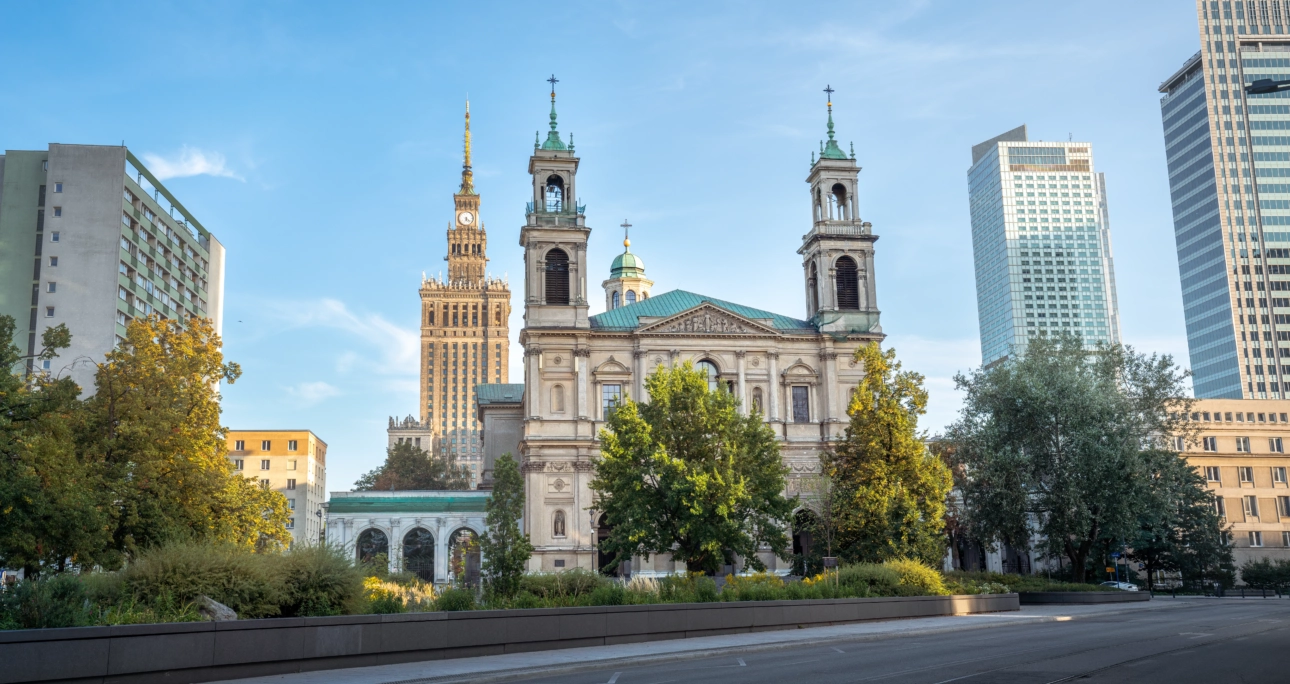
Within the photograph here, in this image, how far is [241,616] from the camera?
1847cm

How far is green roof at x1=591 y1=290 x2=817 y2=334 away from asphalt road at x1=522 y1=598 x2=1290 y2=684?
41747 millimetres

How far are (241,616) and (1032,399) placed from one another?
42.6m

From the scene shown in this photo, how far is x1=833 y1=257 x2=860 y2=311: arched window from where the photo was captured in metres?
70.5

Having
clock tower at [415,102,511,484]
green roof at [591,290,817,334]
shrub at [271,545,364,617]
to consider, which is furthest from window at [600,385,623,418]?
clock tower at [415,102,511,484]

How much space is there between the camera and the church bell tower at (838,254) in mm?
69562

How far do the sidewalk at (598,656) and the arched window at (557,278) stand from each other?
38.8m

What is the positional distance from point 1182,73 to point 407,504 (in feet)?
426

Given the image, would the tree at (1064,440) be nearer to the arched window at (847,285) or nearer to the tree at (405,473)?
the arched window at (847,285)

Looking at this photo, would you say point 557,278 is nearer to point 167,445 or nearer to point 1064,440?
point 1064,440

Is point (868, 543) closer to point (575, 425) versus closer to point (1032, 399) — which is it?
point (1032, 399)

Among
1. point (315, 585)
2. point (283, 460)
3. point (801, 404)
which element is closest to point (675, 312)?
point (801, 404)

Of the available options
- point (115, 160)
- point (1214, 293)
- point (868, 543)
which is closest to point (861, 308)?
point (868, 543)

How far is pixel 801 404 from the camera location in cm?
6844

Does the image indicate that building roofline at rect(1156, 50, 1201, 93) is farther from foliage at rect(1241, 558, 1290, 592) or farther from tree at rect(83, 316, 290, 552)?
tree at rect(83, 316, 290, 552)
